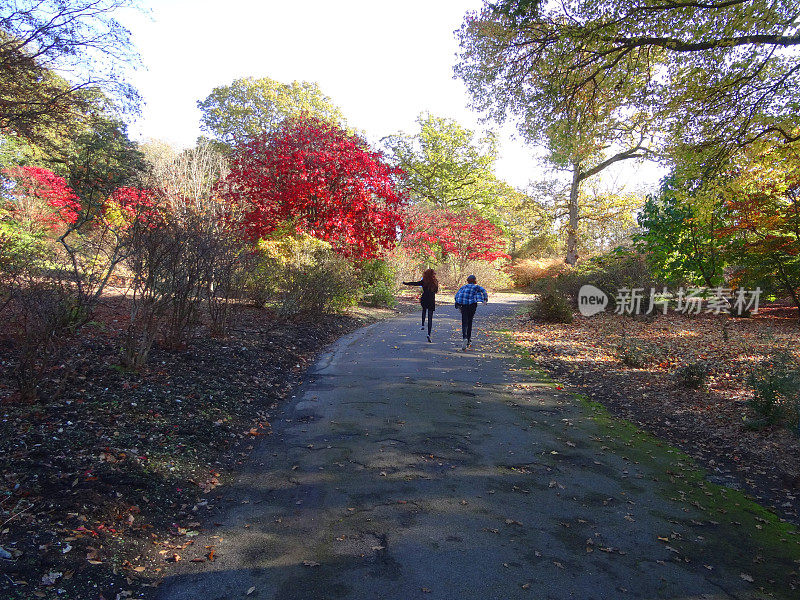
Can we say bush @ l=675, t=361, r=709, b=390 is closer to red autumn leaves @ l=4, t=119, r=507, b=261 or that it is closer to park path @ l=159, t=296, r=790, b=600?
park path @ l=159, t=296, r=790, b=600

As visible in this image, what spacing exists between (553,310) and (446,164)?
19.7 metres

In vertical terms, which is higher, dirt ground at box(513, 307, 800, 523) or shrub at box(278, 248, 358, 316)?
shrub at box(278, 248, 358, 316)

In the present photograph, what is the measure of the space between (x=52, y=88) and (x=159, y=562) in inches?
359

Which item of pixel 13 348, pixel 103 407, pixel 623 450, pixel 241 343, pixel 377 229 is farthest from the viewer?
pixel 377 229

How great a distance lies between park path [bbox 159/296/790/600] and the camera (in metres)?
2.92

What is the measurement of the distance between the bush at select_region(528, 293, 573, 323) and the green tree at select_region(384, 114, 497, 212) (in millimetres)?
18014

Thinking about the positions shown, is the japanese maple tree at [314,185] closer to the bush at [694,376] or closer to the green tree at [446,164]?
the bush at [694,376]

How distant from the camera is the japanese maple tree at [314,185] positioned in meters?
13.3

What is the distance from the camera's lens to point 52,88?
8570 mm

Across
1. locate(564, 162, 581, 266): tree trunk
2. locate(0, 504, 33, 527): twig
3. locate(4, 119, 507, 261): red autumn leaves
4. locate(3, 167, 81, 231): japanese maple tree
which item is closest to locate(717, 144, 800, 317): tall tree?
locate(4, 119, 507, 261): red autumn leaves

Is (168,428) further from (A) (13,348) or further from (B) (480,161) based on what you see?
(B) (480,161)

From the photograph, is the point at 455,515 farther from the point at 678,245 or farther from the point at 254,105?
the point at 254,105

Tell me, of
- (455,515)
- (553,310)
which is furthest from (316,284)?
(455,515)

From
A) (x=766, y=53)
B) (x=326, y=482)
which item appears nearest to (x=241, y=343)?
(x=326, y=482)
